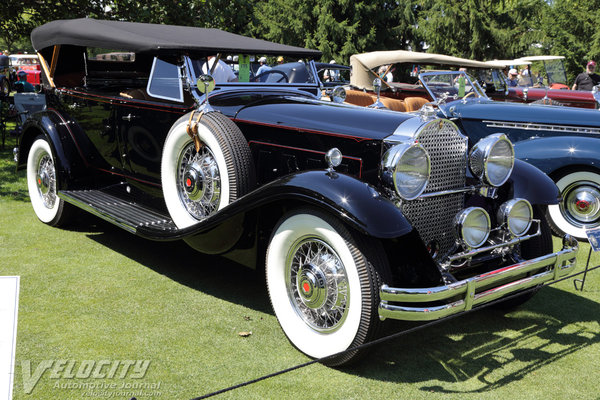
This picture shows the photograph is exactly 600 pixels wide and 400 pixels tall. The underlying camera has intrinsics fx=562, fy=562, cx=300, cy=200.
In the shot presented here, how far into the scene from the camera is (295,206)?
3311mm

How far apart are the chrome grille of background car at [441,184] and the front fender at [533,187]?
44 centimetres

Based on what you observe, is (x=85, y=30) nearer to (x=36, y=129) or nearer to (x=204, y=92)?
(x=36, y=129)

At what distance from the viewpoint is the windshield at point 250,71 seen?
14.6 feet

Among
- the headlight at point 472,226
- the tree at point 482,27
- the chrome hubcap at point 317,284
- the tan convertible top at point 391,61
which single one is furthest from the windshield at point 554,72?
the tree at point 482,27

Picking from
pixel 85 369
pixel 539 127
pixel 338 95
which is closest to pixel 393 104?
pixel 539 127

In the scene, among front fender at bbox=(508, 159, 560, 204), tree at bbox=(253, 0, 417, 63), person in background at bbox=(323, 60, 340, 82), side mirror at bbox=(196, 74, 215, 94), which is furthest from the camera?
tree at bbox=(253, 0, 417, 63)

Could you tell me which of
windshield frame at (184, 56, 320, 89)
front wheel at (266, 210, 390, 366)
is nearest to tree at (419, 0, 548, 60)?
windshield frame at (184, 56, 320, 89)

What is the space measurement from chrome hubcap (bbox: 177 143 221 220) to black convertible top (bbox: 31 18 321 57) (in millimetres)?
826

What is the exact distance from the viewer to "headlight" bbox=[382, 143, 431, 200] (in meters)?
3.11

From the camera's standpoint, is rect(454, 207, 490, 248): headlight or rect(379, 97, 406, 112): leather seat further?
rect(379, 97, 406, 112): leather seat

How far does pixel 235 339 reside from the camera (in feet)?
11.2

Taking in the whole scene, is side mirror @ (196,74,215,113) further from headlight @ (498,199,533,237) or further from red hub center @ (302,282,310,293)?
headlight @ (498,199,533,237)

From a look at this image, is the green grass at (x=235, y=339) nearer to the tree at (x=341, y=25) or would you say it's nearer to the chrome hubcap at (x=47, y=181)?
the chrome hubcap at (x=47, y=181)

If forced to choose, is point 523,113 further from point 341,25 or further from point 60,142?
point 341,25
